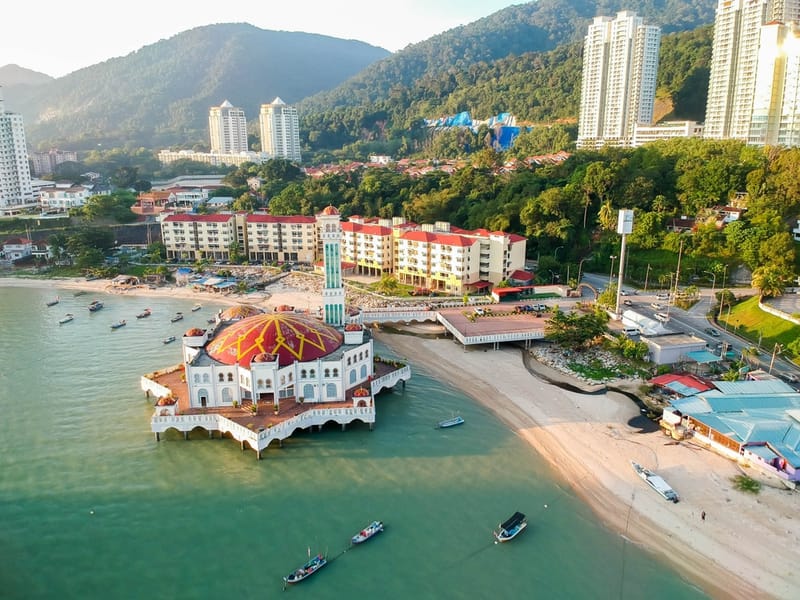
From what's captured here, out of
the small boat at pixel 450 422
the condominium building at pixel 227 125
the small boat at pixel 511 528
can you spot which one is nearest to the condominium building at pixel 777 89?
the small boat at pixel 450 422

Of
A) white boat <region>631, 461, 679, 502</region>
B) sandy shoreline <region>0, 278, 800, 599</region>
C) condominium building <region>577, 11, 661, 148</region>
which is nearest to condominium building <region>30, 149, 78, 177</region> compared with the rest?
condominium building <region>577, 11, 661, 148</region>

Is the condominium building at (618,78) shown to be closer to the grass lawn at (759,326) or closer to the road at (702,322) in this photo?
the road at (702,322)

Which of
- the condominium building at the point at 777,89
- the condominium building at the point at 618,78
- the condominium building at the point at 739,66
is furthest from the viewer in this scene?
the condominium building at the point at 618,78

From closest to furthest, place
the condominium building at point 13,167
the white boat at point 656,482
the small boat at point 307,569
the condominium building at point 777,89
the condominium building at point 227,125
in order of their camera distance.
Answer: the small boat at point 307,569 → the white boat at point 656,482 → the condominium building at point 777,89 → the condominium building at point 13,167 → the condominium building at point 227,125

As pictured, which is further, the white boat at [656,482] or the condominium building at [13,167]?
the condominium building at [13,167]

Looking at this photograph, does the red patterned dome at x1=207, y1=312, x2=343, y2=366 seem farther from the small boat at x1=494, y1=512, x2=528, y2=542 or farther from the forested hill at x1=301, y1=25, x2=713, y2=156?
Answer: the forested hill at x1=301, y1=25, x2=713, y2=156

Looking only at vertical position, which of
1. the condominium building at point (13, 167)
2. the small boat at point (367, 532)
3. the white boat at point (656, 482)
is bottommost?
the small boat at point (367, 532)
